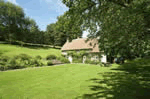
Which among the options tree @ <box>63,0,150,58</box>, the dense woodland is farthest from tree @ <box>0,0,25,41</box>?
tree @ <box>63,0,150,58</box>

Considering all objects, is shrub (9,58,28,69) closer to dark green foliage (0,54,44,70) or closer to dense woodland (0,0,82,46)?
dark green foliage (0,54,44,70)

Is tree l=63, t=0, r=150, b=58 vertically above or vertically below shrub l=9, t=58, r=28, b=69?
above

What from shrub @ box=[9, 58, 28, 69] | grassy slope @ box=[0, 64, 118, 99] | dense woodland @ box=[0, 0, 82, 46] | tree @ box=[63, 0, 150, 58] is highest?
dense woodland @ box=[0, 0, 82, 46]

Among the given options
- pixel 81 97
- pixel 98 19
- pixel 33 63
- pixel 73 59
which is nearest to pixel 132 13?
pixel 98 19

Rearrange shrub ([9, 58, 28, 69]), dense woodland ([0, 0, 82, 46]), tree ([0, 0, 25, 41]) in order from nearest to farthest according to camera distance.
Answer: shrub ([9, 58, 28, 69]) → tree ([0, 0, 25, 41]) → dense woodland ([0, 0, 82, 46])

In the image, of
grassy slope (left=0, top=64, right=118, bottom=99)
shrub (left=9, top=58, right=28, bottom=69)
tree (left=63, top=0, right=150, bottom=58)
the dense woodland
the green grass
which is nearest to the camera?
tree (left=63, top=0, right=150, bottom=58)

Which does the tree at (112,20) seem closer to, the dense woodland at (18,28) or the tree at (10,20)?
the dense woodland at (18,28)

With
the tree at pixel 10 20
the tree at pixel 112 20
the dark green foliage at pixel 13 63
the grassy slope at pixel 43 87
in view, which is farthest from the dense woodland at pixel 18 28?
the tree at pixel 112 20

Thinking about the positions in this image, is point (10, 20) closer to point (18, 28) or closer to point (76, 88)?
point (18, 28)

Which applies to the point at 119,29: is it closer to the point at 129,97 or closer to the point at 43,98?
the point at 129,97

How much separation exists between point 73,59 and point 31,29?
154 ft

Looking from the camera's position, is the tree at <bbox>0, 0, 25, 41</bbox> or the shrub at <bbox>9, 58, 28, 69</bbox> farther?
the tree at <bbox>0, 0, 25, 41</bbox>

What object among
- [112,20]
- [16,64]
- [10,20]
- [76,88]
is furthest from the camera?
[10,20]

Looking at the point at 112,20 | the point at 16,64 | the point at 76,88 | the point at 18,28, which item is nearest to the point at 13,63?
the point at 16,64
